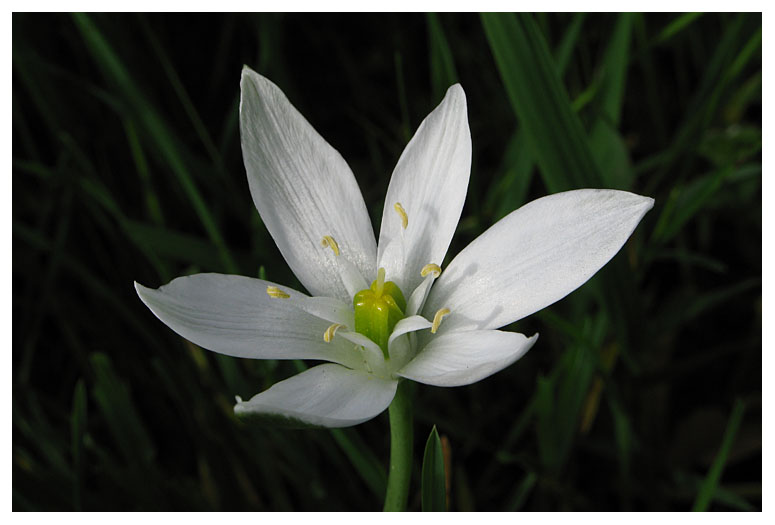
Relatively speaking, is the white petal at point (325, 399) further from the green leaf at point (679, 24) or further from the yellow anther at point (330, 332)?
the green leaf at point (679, 24)

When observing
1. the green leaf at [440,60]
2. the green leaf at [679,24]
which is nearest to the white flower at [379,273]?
the green leaf at [440,60]

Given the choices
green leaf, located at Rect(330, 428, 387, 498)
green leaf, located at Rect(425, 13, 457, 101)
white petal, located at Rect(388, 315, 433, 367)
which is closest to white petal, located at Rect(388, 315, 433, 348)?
white petal, located at Rect(388, 315, 433, 367)

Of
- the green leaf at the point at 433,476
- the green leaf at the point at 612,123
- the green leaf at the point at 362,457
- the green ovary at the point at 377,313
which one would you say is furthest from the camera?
the green leaf at the point at 612,123

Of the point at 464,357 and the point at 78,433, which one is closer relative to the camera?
the point at 464,357

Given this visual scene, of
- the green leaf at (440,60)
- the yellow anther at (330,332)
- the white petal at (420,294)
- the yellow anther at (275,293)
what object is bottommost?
the white petal at (420,294)

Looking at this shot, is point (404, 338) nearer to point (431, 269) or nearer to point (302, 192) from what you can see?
point (431, 269)

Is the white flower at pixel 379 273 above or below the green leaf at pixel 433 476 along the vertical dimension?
above

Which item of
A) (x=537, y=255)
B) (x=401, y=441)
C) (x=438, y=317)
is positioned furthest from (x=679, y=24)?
(x=401, y=441)

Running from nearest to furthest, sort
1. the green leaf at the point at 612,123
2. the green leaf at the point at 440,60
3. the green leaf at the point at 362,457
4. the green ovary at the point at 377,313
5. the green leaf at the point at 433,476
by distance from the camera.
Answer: the green leaf at the point at 433,476 < the green ovary at the point at 377,313 < the green leaf at the point at 362,457 < the green leaf at the point at 440,60 < the green leaf at the point at 612,123
